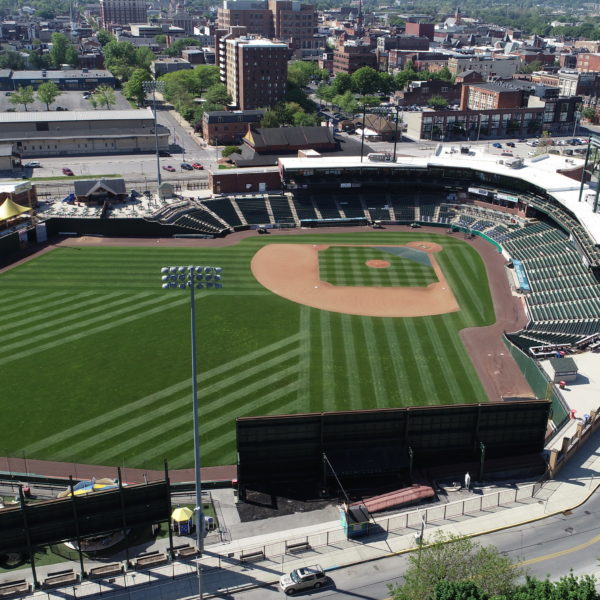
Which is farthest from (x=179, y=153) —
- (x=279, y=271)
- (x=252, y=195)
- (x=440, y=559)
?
(x=440, y=559)

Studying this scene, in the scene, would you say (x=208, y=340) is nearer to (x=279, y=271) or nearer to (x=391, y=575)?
(x=279, y=271)

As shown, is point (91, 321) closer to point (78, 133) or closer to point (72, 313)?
point (72, 313)

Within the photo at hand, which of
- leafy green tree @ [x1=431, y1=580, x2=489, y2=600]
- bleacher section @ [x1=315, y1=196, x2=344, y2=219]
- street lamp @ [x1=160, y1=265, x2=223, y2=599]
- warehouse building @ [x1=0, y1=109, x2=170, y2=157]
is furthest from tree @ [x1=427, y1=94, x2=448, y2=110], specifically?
leafy green tree @ [x1=431, y1=580, x2=489, y2=600]

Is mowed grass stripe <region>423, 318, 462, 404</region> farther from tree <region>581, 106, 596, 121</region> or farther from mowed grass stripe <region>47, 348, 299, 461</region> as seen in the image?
tree <region>581, 106, 596, 121</region>

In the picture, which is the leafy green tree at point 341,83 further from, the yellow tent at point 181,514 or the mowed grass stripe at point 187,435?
the yellow tent at point 181,514

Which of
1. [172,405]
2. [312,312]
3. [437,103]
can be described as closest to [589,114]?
[437,103]

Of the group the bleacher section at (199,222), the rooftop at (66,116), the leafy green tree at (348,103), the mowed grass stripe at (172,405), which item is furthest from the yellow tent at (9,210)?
the leafy green tree at (348,103)
